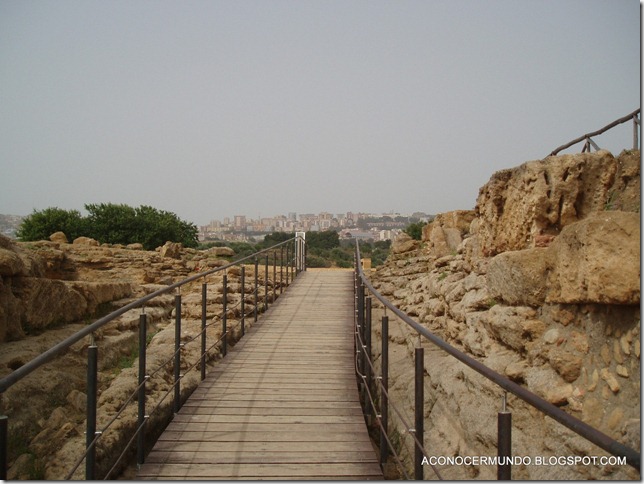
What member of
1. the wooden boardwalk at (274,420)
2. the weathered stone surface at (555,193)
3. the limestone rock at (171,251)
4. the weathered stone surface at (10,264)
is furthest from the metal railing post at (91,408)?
the limestone rock at (171,251)

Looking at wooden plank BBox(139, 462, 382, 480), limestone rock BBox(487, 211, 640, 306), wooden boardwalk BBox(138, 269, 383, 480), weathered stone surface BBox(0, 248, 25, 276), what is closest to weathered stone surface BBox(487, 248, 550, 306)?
limestone rock BBox(487, 211, 640, 306)

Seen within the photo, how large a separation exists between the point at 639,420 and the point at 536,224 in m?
3.09

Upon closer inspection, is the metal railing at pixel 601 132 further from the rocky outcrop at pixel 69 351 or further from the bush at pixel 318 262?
the bush at pixel 318 262

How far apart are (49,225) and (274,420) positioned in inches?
877

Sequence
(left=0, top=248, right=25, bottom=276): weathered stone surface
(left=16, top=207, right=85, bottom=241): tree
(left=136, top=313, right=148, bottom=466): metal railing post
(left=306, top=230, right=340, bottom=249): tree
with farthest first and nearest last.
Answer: (left=306, top=230, right=340, bottom=249): tree
(left=16, top=207, right=85, bottom=241): tree
(left=0, top=248, right=25, bottom=276): weathered stone surface
(left=136, top=313, right=148, bottom=466): metal railing post

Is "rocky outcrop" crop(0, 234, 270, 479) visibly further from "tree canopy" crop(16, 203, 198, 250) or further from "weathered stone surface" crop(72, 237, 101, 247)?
"tree canopy" crop(16, 203, 198, 250)

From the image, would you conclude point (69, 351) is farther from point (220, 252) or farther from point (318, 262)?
point (318, 262)

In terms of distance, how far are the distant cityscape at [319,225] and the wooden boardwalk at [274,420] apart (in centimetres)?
2016

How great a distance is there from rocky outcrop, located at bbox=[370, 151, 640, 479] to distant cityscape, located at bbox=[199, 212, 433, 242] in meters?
20.4

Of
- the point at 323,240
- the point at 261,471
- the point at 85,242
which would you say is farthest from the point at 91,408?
the point at 323,240

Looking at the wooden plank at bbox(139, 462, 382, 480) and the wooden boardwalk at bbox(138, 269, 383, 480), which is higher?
the wooden boardwalk at bbox(138, 269, 383, 480)

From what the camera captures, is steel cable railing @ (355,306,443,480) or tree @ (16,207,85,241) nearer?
steel cable railing @ (355,306,443,480)

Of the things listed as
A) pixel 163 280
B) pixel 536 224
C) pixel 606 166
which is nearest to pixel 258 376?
pixel 536 224

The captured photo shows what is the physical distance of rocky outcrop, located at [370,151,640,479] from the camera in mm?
3727
